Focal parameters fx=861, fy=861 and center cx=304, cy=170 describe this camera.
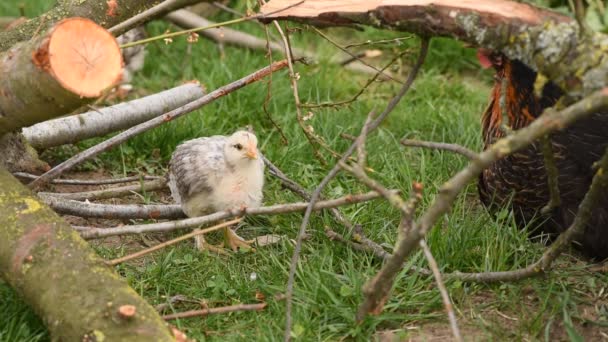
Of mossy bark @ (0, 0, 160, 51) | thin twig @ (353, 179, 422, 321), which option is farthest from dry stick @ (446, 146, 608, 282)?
mossy bark @ (0, 0, 160, 51)

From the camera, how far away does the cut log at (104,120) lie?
4.07 metres

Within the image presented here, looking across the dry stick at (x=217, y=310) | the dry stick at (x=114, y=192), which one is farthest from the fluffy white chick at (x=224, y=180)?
the dry stick at (x=217, y=310)

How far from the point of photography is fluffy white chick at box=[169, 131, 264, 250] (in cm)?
371

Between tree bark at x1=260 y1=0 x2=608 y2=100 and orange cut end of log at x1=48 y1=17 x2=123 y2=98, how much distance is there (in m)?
0.74

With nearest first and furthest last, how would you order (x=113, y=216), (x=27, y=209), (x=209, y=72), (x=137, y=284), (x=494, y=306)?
(x=27, y=209) < (x=494, y=306) < (x=137, y=284) < (x=113, y=216) < (x=209, y=72)

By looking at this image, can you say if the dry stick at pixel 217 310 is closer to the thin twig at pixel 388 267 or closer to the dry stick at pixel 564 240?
the thin twig at pixel 388 267

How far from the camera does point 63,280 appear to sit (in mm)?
2656

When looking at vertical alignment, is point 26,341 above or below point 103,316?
below

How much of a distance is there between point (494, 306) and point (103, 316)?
1.39 meters

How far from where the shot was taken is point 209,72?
5.58 metres

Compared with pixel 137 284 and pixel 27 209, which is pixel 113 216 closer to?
pixel 137 284

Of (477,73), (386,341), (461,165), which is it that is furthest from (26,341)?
(477,73)

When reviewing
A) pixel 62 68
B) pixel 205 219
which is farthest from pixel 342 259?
pixel 62 68

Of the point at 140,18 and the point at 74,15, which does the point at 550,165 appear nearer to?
the point at 140,18
